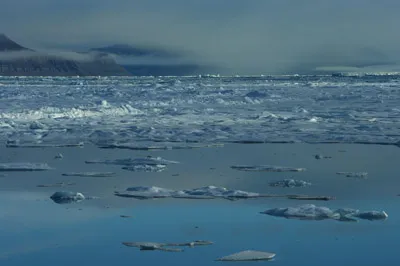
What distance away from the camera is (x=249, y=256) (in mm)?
5160

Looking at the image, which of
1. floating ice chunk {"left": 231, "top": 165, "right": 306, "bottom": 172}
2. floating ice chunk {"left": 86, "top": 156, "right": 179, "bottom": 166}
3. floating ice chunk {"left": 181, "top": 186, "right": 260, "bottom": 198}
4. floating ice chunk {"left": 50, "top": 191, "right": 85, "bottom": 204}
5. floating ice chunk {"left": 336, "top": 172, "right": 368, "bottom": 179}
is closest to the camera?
floating ice chunk {"left": 50, "top": 191, "right": 85, "bottom": 204}

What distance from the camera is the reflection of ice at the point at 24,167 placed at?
927 centimetres

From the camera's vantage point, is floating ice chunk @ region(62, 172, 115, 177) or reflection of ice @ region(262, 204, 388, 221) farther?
floating ice chunk @ region(62, 172, 115, 177)

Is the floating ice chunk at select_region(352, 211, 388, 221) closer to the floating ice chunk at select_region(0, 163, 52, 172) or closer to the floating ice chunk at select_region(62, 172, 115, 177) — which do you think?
the floating ice chunk at select_region(62, 172, 115, 177)

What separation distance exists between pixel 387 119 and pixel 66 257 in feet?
46.6

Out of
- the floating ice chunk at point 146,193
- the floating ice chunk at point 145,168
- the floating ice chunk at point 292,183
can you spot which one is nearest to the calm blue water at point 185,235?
the floating ice chunk at point 146,193

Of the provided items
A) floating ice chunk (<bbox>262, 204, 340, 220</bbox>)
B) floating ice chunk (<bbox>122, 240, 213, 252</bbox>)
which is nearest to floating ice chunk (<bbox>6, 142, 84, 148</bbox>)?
floating ice chunk (<bbox>262, 204, 340, 220</bbox>)

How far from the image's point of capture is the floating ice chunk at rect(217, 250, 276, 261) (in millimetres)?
5121

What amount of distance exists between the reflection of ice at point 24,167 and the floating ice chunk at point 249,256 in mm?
4624

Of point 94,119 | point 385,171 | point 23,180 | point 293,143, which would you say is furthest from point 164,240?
point 94,119

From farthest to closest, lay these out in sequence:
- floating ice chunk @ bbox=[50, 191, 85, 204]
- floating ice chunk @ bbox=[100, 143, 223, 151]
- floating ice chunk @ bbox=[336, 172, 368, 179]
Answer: floating ice chunk @ bbox=[100, 143, 223, 151] < floating ice chunk @ bbox=[336, 172, 368, 179] < floating ice chunk @ bbox=[50, 191, 85, 204]

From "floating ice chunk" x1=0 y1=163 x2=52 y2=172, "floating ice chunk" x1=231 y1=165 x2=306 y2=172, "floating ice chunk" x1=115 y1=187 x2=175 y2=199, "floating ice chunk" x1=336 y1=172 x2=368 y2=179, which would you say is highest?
"floating ice chunk" x1=115 y1=187 x2=175 y2=199

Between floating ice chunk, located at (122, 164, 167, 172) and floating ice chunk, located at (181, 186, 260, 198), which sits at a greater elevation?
floating ice chunk, located at (181, 186, 260, 198)

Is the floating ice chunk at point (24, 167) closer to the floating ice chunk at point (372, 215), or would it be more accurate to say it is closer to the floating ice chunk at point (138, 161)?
the floating ice chunk at point (138, 161)
